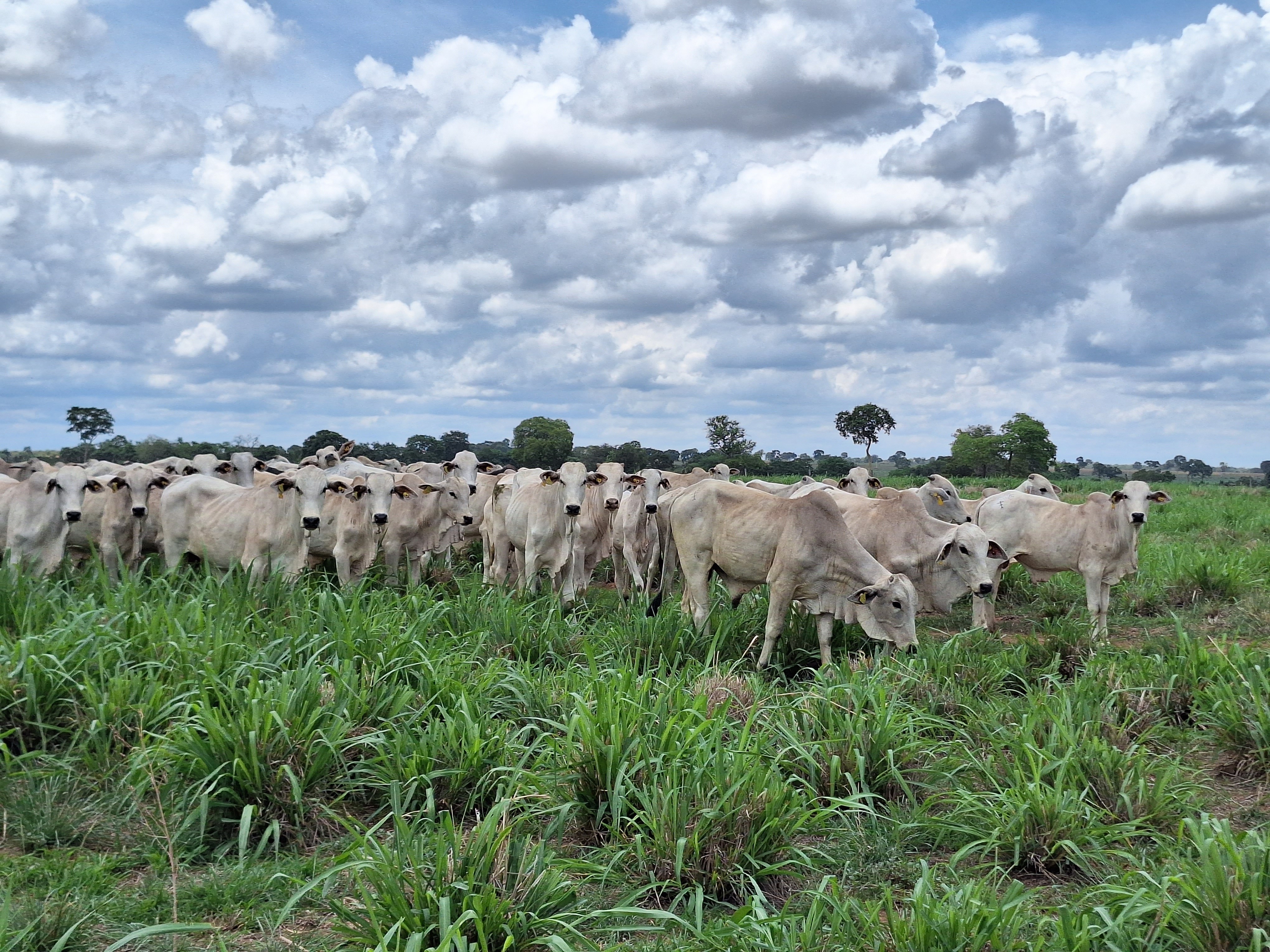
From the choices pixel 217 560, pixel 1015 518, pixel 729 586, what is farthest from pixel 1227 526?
pixel 217 560

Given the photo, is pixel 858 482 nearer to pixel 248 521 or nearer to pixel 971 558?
pixel 971 558

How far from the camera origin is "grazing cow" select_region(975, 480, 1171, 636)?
414 inches

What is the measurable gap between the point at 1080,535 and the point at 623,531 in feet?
16.8

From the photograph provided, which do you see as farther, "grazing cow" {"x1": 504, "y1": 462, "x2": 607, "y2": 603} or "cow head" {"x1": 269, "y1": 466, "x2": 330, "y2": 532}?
"grazing cow" {"x1": 504, "y1": 462, "x2": 607, "y2": 603}

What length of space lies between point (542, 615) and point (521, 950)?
15.3 ft

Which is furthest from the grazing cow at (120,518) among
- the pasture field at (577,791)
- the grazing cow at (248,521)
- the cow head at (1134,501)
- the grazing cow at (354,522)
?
the cow head at (1134,501)

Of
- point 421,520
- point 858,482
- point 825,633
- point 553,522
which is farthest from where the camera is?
point 858,482

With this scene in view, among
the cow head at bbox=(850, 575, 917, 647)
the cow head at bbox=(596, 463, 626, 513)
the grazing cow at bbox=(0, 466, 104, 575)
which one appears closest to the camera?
the cow head at bbox=(850, 575, 917, 647)

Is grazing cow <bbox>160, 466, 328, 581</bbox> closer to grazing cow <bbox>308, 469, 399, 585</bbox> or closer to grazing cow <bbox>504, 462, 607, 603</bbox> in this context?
grazing cow <bbox>308, 469, 399, 585</bbox>

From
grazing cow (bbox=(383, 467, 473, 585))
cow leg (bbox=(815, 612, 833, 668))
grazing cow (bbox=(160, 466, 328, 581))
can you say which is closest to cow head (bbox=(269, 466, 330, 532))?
grazing cow (bbox=(160, 466, 328, 581))

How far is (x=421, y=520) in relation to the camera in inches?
486

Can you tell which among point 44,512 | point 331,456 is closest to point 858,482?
point 331,456

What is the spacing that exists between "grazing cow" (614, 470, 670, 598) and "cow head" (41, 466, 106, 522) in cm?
607

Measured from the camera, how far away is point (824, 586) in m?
8.48
